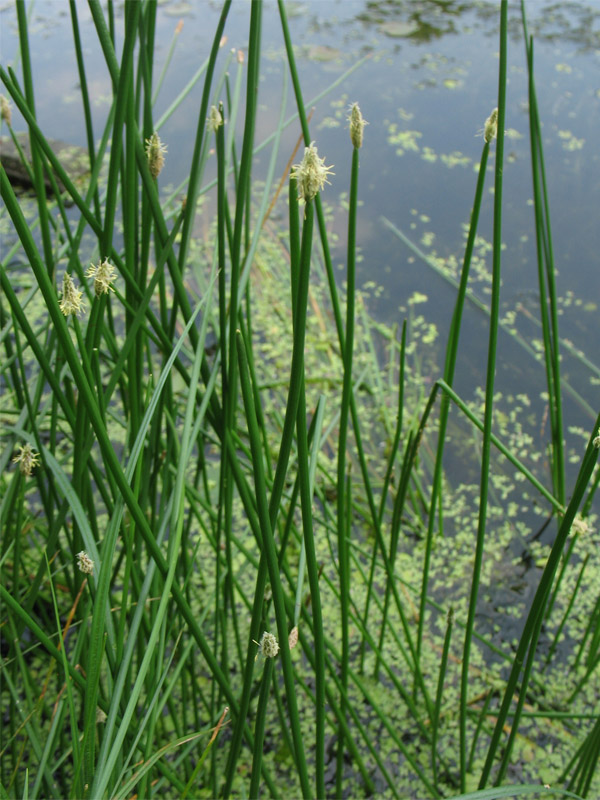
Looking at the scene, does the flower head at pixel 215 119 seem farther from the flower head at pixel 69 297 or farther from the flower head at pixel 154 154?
the flower head at pixel 69 297

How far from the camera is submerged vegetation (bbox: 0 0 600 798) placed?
0.59m

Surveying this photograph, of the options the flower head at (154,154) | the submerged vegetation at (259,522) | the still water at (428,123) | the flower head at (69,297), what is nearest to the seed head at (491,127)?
the submerged vegetation at (259,522)

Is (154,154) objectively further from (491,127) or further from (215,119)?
(491,127)

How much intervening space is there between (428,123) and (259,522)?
9.38ft

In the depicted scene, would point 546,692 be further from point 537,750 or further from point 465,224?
point 465,224

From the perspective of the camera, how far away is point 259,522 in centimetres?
61

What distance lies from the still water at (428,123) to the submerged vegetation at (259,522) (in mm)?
98

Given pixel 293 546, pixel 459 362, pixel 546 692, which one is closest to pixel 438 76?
pixel 459 362

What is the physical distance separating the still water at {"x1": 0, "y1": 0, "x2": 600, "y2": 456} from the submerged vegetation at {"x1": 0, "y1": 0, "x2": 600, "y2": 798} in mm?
98

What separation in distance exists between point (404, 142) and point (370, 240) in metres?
0.69

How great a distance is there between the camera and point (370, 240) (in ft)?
8.34

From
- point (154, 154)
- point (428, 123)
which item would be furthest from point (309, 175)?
point (428, 123)

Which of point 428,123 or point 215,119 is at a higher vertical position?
point 215,119

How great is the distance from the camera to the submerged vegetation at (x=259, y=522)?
589mm
